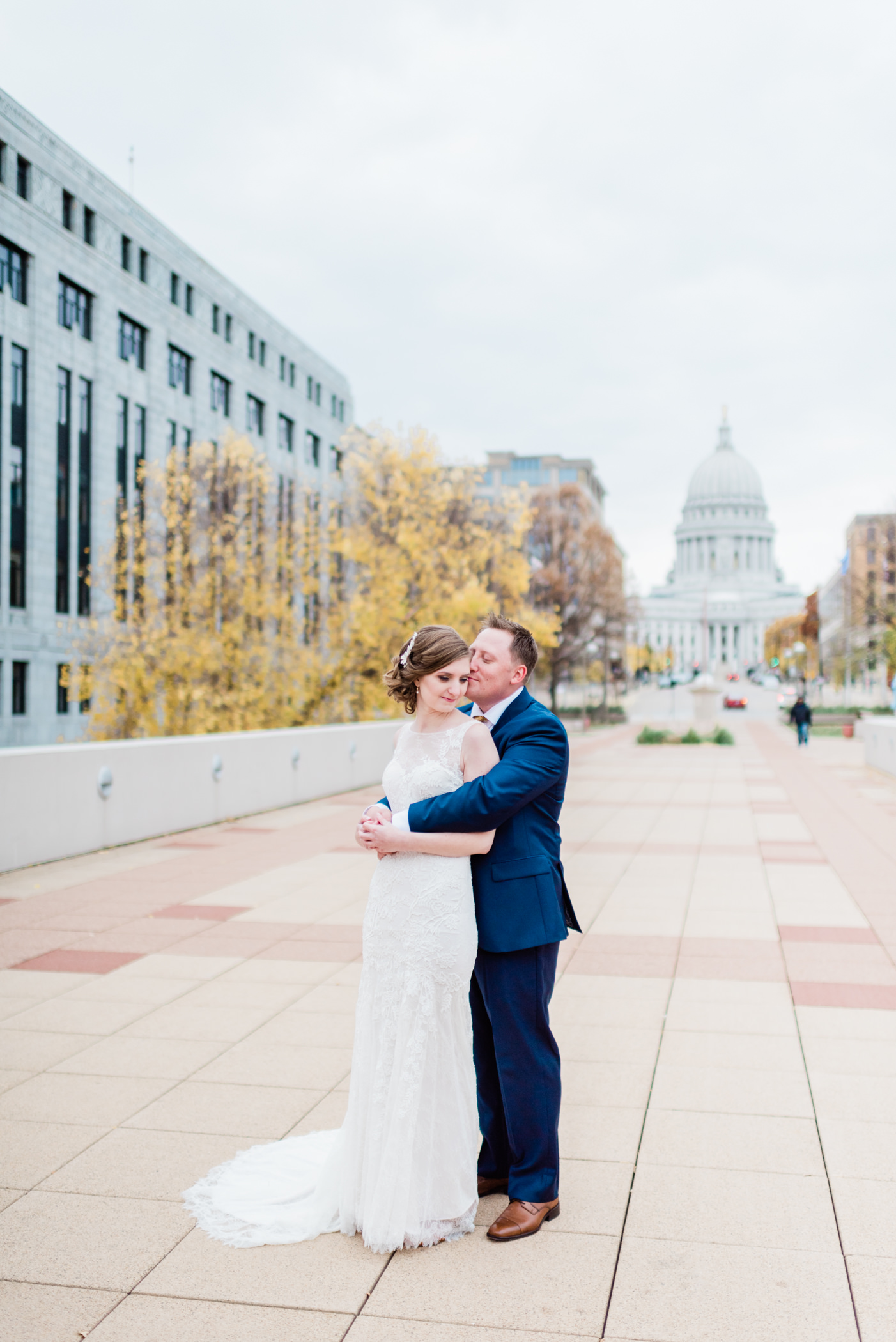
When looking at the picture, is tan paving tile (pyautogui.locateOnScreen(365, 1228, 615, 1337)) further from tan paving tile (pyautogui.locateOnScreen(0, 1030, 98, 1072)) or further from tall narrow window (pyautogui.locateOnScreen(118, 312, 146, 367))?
tall narrow window (pyautogui.locateOnScreen(118, 312, 146, 367))

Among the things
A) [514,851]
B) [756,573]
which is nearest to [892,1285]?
[514,851]

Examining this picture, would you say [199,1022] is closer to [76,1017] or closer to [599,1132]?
[76,1017]

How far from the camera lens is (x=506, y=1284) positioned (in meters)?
3.37

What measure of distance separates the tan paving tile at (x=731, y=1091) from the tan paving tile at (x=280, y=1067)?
145cm

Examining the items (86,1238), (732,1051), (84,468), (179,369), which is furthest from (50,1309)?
(179,369)

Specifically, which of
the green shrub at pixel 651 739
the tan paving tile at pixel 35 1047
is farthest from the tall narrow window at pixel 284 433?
the tan paving tile at pixel 35 1047

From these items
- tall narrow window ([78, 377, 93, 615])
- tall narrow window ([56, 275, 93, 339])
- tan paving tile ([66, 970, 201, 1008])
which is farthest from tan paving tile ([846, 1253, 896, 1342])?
tall narrow window ([56, 275, 93, 339])

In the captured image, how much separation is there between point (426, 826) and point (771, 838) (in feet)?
36.3

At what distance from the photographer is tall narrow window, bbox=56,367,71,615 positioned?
128 ft

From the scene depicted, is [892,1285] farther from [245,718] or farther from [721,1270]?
[245,718]

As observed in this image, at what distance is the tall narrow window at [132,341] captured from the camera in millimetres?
42656

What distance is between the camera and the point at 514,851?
12.1ft

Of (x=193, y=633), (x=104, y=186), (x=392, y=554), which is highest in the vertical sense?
(x=104, y=186)

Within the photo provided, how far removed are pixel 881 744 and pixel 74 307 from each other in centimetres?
3005
